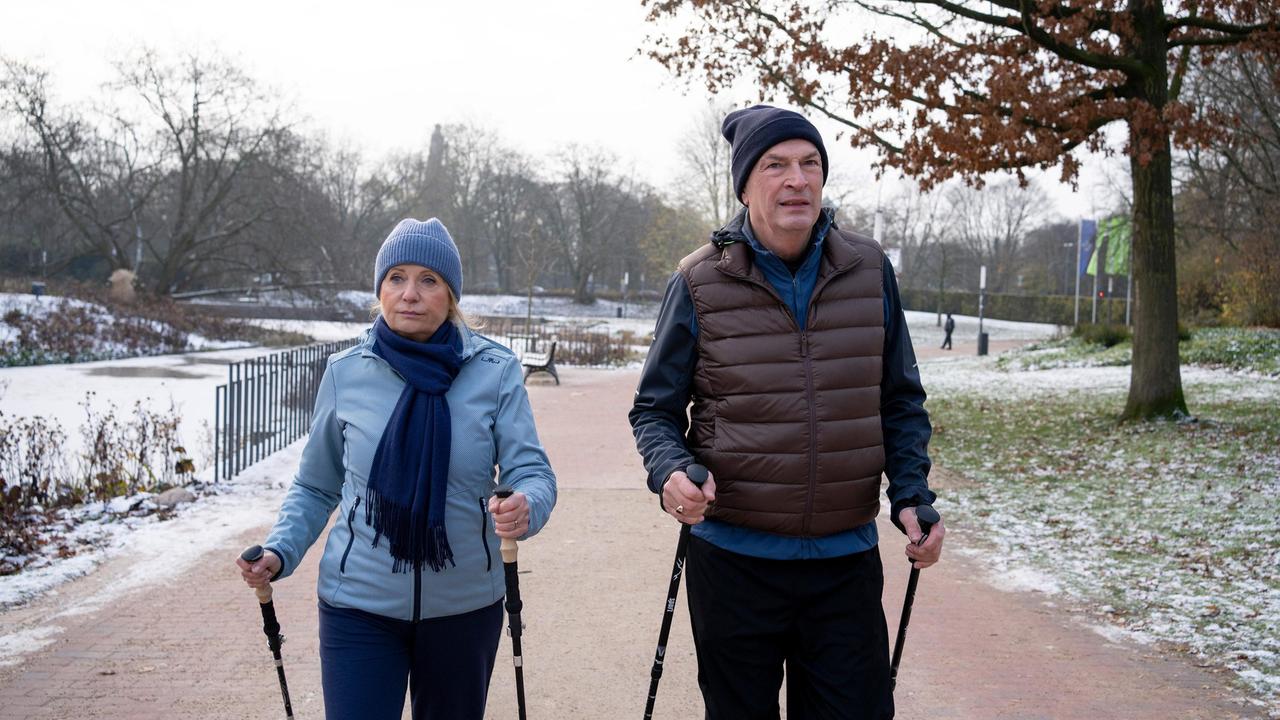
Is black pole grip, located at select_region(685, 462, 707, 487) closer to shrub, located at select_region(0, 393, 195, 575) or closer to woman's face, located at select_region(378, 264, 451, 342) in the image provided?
woman's face, located at select_region(378, 264, 451, 342)

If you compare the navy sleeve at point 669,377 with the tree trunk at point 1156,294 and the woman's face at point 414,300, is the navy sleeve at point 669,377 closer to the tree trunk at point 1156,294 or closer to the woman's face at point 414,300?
the woman's face at point 414,300

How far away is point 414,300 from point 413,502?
0.59 metres

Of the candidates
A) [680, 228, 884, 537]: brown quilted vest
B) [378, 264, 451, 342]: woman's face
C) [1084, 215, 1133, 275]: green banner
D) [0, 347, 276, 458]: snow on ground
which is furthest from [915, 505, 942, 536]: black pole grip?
[1084, 215, 1133, 275]: green banner

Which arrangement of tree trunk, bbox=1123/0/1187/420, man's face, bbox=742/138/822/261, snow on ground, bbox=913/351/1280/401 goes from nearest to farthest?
man's face, bbox=742/138/822/261 < tree trunk, bbox=1123/0/1187/420 < snow on ground, bbox=913/351/1280/401

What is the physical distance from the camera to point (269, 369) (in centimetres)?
1187

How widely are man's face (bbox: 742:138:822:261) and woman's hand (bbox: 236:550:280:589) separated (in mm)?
1583

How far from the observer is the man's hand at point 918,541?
2.66 m

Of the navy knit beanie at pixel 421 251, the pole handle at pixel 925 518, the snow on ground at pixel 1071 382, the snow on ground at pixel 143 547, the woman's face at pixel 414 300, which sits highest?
the navy knit beanie at pixel 421 251

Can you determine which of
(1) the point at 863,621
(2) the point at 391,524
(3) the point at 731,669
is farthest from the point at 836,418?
(2) the point at 391,524

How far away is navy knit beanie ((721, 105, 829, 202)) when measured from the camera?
2750 mm

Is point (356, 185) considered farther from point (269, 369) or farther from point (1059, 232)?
point (1059, 232)

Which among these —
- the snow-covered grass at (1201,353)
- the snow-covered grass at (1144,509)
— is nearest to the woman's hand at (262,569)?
the snow-covered grass at (1144,509)

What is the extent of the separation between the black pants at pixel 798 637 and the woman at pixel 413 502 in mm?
554

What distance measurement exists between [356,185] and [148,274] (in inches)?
959
